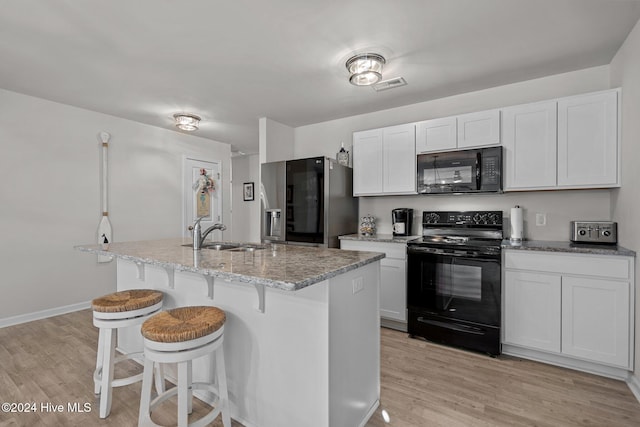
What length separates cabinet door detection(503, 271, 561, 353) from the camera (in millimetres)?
2398

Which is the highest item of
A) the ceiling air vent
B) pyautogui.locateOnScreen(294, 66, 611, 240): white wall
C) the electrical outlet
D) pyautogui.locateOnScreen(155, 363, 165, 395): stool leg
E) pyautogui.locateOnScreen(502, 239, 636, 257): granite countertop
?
the ceiling air vent

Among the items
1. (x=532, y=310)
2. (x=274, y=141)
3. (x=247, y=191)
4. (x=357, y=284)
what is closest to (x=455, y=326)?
(x=532, y=310)

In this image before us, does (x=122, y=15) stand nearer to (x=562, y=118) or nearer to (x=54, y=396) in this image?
(x=54, y=396)

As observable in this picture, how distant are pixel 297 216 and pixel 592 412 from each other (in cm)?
293

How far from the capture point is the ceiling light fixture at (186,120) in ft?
13.0

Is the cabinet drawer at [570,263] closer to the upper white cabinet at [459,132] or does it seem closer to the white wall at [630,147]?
the white wall at [630,147]

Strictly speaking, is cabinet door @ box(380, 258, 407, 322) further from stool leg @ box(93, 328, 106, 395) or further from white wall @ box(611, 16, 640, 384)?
stool leg @ box(93, 328, 106, 395)

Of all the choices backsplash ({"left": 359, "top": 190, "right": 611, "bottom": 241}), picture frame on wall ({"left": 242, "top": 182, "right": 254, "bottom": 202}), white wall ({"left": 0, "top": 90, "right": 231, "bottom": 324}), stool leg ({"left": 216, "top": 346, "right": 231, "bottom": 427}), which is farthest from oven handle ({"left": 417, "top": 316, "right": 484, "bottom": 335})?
picture frame on wall ({"left": 242, "top": 182, "right": 254, "bottom": 202})

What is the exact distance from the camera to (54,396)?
6.65 feet

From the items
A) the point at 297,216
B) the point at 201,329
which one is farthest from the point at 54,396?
the point at 297,216

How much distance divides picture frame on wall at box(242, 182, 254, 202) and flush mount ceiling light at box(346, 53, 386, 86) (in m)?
4.71

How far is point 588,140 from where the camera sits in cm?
249

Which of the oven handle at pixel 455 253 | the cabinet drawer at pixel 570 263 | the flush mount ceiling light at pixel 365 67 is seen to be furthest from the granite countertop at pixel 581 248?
the flush mount ceiling light at pixel 365 67

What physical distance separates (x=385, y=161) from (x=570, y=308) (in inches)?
84.2
